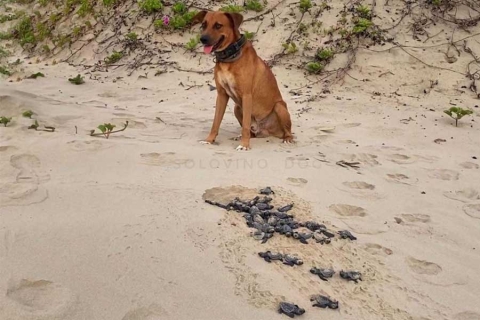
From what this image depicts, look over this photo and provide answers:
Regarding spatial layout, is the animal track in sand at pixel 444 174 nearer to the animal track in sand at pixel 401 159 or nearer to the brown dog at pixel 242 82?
the animal track in sand at pixel 401 159

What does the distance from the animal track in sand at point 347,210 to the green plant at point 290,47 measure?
198 inches

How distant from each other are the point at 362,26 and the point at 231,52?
406 cm

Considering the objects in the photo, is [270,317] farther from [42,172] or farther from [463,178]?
[463,178]

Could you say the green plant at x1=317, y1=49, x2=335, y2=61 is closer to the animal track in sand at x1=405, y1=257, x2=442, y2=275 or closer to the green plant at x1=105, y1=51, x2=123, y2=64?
the green plant at x1=105, y1=51, x2=123, y2=64

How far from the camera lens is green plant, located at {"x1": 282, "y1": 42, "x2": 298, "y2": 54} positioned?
800cm

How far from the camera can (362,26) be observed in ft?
26.3

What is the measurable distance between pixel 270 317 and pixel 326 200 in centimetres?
152

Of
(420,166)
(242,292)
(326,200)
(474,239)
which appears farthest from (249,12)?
(242,292)

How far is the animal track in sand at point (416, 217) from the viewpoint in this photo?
133 inches

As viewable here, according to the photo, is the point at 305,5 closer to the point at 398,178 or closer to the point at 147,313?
the point at 398,178

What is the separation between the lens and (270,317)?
7.16 ft

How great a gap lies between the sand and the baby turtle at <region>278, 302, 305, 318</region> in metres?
0.04

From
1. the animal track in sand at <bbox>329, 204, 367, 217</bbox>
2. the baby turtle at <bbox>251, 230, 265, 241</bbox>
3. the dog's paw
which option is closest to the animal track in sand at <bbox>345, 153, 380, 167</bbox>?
the dog's paw

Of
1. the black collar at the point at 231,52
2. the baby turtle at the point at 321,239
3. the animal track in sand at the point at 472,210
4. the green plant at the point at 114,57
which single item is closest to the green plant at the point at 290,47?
the green plant at the point at 114,57
